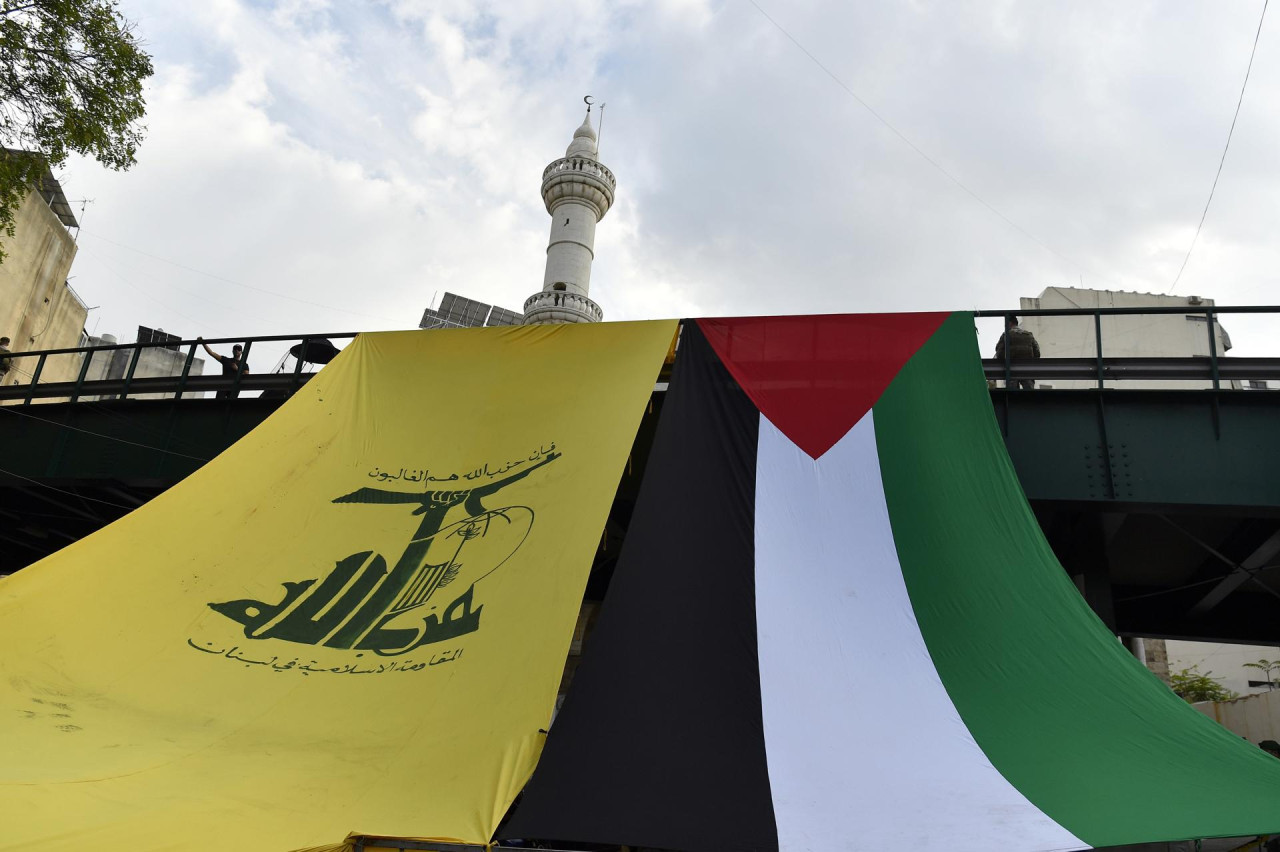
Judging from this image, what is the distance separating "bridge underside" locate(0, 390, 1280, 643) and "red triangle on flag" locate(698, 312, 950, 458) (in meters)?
2.34

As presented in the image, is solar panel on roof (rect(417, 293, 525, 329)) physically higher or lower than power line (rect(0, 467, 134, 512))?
higher

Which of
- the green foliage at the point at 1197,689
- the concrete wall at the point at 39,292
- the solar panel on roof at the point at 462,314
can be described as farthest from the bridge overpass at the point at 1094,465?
the solar panel on roof at the point at 462,314

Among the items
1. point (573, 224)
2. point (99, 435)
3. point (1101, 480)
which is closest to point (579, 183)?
point (573, 224)

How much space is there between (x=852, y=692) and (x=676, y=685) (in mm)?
1214

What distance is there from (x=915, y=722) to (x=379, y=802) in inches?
137

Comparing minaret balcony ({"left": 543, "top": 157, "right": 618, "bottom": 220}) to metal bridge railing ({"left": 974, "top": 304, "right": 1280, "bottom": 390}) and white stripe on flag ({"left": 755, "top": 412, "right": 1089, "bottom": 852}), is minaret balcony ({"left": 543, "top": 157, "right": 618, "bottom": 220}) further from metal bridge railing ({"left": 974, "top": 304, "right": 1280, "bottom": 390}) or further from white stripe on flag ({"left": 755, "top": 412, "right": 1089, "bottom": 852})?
white stripe on flag ({"left": 755, "top": 412, "right": 1089, "bottom": 852})

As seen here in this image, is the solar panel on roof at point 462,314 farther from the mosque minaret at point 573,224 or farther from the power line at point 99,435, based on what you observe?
the power line at point 99,435

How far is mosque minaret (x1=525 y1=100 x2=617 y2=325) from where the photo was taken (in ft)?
126

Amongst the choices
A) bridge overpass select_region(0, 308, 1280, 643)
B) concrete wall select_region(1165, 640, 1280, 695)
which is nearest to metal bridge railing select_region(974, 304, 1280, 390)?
bridge overpass select_region(0, 308, 1280, 643)

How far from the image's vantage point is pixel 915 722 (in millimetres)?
5523

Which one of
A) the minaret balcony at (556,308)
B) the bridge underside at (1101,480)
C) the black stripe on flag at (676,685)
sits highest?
the minaret balcony at (556,308)

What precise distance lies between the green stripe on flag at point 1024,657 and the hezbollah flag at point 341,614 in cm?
269

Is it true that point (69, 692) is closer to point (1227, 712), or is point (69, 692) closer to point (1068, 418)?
point (1068, 418)

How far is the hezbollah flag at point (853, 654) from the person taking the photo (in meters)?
4.75
